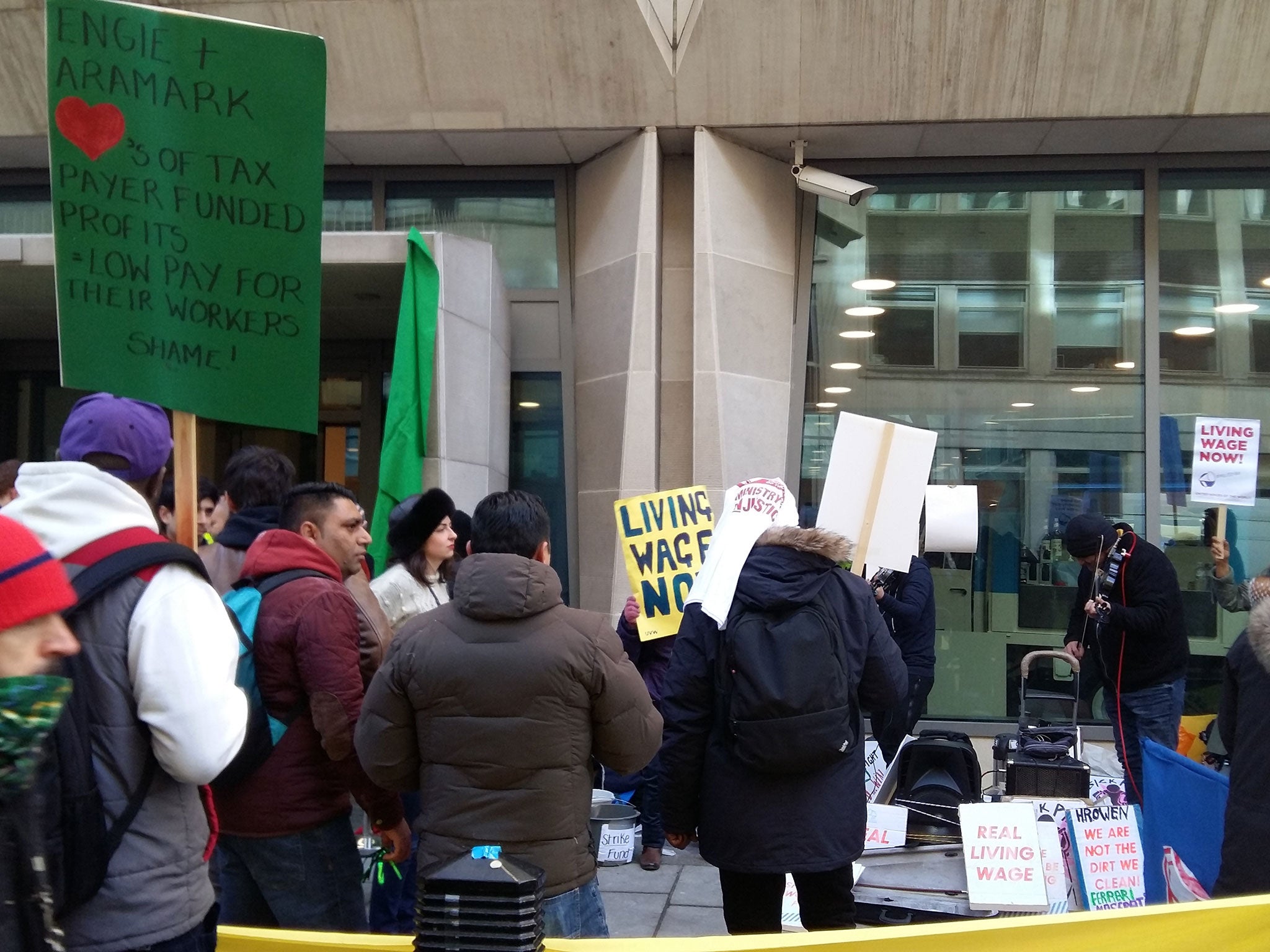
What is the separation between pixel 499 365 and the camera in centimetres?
868

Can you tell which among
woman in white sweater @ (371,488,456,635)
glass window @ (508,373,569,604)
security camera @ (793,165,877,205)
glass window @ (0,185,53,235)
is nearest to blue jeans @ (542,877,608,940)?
woman in white sweater @ (371,488,456,635)

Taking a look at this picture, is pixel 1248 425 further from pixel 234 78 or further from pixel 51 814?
pixel 51 814

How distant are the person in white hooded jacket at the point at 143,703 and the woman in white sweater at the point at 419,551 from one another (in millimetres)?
2491

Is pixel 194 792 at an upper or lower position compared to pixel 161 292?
lower

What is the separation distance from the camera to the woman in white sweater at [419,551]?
475 cm

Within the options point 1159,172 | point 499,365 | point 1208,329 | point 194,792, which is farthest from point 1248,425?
point 194,792

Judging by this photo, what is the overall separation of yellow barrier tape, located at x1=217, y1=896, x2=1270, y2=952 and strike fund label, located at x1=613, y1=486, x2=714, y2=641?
8.79 ft

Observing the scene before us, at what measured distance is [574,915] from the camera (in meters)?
3.02

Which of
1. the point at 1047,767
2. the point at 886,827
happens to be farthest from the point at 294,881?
the point at 1047,767

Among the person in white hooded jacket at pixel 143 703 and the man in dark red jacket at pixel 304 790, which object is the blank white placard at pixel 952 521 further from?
the person in white hooded jacket at pixel 143 703

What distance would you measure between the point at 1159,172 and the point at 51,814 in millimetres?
9181

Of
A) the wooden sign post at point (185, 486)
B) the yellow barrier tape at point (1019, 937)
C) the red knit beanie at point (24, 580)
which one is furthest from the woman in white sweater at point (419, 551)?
the red knit beanie at point (24, 580)

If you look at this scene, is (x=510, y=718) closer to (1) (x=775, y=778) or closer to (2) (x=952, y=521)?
(1) (x=775, y=778)

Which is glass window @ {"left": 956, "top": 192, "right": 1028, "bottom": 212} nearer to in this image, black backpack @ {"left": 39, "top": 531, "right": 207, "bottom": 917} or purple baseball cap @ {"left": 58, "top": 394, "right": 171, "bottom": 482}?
purple baseball cap @ {"left": 58, "top": 394, "right": 171, "bottom": 482}
